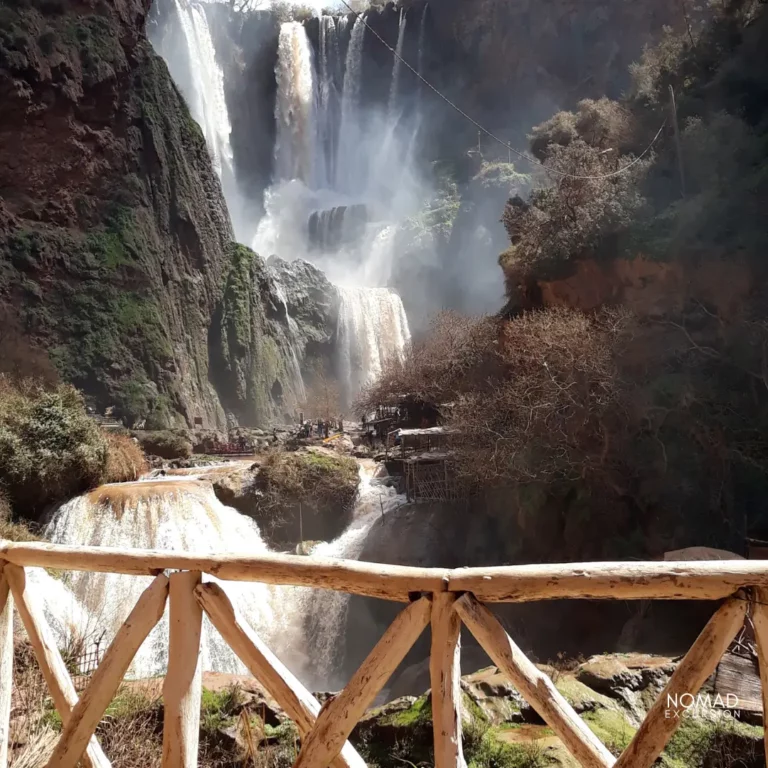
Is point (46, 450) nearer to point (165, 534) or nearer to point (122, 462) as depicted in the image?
point (122, 462)

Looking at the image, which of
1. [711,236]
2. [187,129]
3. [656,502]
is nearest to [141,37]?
[187,129]

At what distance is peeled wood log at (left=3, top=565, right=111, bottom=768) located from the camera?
2.35m

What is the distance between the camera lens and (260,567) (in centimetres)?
199

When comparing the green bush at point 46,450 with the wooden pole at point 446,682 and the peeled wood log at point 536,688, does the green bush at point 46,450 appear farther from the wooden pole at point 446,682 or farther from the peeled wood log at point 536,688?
the peeled wood log at point 536,688

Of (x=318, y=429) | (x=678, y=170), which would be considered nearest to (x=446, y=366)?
(x=678, y=170)

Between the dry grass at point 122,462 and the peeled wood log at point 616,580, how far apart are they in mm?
14350

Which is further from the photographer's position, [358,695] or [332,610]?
[332,610]

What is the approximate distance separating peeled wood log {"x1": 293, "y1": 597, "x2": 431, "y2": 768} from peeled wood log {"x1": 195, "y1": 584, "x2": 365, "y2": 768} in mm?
83

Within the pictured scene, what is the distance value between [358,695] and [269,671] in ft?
1.09

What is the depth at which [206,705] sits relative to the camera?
4977mm

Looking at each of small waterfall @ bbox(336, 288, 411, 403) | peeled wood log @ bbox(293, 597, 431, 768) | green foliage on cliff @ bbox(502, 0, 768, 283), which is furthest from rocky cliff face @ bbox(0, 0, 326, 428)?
peeled wood log @ bbox(293, 597, 431, 768)

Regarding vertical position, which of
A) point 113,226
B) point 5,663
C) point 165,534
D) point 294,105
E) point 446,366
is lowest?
point 165,534

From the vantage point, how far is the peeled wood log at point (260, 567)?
180cm

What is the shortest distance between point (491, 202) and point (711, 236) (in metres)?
31.6
